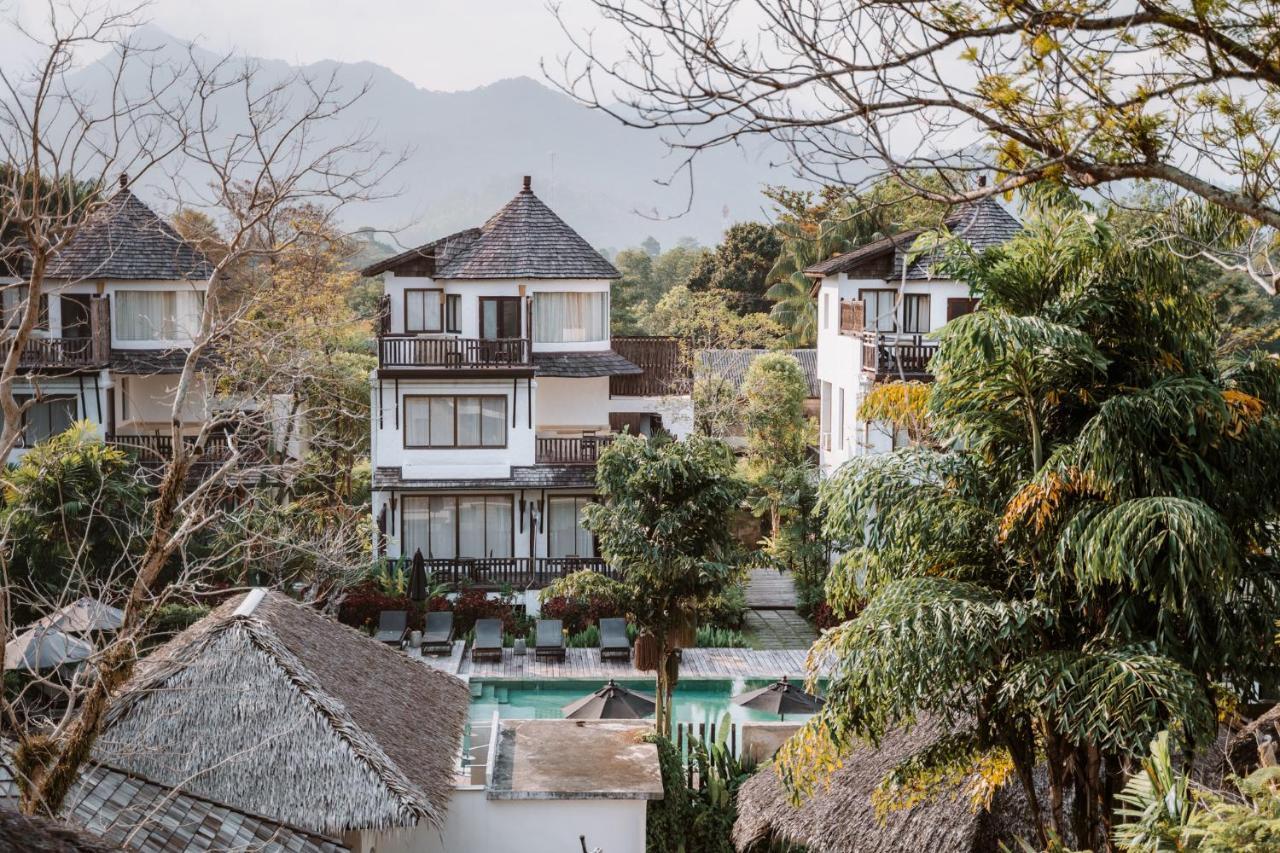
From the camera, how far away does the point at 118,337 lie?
26.3 metres

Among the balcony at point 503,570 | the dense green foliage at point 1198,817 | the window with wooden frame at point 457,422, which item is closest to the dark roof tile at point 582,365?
the window with wooden frame at point 457,422

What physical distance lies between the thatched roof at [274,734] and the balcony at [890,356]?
1357 cm

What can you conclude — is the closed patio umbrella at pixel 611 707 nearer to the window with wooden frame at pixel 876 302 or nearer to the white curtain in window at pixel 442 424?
the white curtain in window at pixel 442 424

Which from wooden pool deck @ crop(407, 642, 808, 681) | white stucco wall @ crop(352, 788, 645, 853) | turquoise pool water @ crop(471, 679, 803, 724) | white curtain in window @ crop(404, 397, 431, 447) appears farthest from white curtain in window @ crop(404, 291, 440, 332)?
white stucco wall @ crop(352, 788, 645, 853)

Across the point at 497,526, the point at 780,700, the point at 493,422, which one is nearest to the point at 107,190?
the point at 780,700

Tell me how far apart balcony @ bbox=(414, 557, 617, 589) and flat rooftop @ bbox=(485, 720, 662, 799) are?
1093cm

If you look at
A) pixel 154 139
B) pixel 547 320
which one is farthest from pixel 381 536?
pixel 154 139

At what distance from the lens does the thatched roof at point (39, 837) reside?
4.80 metres

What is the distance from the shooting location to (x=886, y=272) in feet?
85.4

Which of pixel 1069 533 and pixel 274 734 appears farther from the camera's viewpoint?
pixel 274 734

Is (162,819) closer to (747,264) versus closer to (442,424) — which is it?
(442,424)

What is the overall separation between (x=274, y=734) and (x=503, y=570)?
15601mm

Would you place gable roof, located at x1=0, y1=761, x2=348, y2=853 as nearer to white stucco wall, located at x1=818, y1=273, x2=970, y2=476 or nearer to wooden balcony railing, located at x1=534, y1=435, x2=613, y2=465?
white stucco wall, located at x1=818, y1=273, x2=970, y2=476

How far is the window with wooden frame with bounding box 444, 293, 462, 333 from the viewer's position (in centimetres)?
2712
